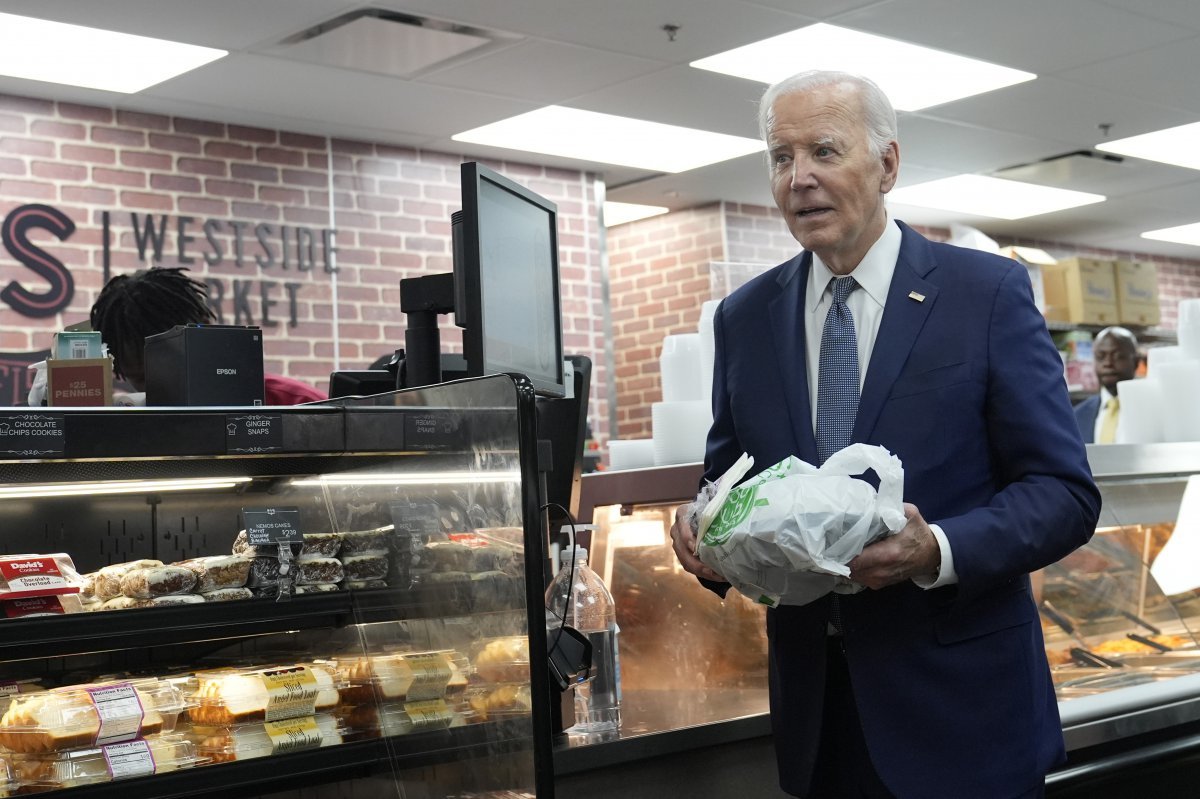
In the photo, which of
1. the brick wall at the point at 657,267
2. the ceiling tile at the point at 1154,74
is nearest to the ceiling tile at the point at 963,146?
the ceiling tile at the point at 1154,74

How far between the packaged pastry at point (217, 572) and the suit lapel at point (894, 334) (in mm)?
947

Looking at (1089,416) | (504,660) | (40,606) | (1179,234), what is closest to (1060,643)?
(504,660)

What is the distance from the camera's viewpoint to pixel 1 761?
172 cm

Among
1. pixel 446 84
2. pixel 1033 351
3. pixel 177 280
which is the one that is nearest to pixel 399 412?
pixel 1033 351

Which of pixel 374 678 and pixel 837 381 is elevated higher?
pixel 837 381

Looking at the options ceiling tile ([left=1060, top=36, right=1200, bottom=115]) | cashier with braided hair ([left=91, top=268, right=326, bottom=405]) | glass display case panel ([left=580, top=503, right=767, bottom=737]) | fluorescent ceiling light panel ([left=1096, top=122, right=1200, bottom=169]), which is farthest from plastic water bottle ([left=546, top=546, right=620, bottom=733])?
fluorescent ceiling light panel ([left=1096, top=122, right=1200, bottom=169])

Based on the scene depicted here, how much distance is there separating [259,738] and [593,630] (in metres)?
0.67

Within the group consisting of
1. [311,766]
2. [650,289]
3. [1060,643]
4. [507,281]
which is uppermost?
[650,289]

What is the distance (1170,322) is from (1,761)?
11504 mm

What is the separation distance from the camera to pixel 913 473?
1.79 m

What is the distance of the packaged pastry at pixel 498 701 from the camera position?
1561 mm

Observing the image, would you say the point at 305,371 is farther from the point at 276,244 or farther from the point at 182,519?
the point at 182,519

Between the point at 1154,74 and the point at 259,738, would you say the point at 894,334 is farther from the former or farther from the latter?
the point at 1154,74

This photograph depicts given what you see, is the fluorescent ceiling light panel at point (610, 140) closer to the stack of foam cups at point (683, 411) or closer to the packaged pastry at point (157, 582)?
the stack of foam cups at point (683, 411)
